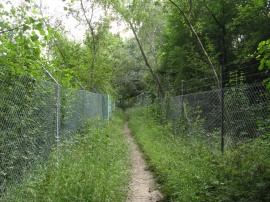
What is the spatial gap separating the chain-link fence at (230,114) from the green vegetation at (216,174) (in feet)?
1.74

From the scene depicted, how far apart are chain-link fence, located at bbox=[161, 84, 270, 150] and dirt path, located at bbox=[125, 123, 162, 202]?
1.85 meters

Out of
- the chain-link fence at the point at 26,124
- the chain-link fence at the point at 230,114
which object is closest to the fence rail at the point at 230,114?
the chain-link fence at the point at 230,114

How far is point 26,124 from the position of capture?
4.62 meters

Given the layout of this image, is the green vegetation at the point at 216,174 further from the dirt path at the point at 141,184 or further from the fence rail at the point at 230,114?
the fence rail at the point at 230,114

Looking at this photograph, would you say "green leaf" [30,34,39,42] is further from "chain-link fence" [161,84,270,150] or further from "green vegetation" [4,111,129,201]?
"chain-link fence" [161,84,270,150]

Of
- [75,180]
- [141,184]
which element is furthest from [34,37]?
[141,184]

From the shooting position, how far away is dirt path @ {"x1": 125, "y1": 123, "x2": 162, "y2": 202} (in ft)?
16.4

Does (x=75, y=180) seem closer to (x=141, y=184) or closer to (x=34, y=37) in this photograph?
(x=141, y=184)

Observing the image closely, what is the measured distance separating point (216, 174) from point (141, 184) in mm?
1784

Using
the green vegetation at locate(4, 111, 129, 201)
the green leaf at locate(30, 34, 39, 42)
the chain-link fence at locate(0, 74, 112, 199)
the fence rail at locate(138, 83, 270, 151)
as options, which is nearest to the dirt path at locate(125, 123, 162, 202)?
the green vegetation at locate(4, 111, 129, 201)

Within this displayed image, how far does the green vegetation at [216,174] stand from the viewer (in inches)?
152

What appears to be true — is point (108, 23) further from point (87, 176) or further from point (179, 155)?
point (87, 176)

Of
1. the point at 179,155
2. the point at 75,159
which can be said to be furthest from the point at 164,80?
the point at 75,159

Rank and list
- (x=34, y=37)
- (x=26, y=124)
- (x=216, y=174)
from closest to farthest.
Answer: (x=34, y=37) → (x=26, y=124) → (x=216, y=174)
